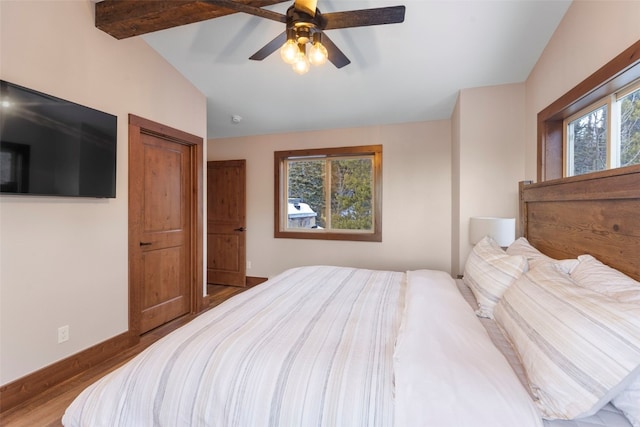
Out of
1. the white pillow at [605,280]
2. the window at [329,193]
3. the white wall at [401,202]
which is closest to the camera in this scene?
the white pillow at [605,280]

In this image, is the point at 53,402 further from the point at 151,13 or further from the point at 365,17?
the point at 365,17

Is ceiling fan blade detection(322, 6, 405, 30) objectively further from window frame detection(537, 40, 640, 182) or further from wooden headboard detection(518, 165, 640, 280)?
wooden headboard detection(518, 165, 640, 280)

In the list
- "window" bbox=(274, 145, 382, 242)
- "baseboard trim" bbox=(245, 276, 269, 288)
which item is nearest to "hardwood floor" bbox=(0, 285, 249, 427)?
"baseboard trim" bbox=(245, 276, 269, 288)

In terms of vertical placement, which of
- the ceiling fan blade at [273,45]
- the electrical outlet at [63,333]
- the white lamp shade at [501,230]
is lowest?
the electrical outlet at [63,333]

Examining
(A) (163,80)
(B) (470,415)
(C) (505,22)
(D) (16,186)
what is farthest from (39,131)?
(C) (505,22)

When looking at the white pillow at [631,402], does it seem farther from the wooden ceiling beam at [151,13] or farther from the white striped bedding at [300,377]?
the wooden ceiling beam at [151,13]

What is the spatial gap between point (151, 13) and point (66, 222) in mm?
1620

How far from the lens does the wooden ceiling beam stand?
80.7 inches

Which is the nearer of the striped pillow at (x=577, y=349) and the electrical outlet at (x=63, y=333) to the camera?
the striped pillow at (x=577, y=349)

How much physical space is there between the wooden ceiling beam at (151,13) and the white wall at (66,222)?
0.41 ft

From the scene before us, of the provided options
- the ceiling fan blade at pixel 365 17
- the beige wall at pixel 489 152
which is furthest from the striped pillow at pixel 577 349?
the beige wall at pixel 489 152

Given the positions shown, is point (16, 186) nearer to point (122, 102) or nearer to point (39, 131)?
point (39, 131)

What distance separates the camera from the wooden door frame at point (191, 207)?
2545 millimetres

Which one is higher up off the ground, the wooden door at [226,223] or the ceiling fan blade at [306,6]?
the ceiling fan blade at [306,6]
